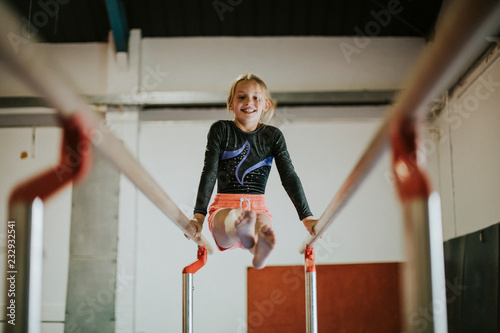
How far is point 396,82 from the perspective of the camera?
661 cm

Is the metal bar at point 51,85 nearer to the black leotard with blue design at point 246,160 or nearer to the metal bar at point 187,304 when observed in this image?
the black leotard with blue design at point 246,160

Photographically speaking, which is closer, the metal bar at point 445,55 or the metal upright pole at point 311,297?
the metal bar at point 445,55

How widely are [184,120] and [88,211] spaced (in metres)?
1.68

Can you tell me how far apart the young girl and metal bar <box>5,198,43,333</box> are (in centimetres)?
126

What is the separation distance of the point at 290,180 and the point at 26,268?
5.57 feet

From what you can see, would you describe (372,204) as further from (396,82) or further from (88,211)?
(88,211)

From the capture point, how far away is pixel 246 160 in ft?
9.00

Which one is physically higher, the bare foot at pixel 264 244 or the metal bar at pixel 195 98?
the metal bar at pixel 195 98

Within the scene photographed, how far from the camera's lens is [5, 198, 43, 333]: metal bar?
1210 mm

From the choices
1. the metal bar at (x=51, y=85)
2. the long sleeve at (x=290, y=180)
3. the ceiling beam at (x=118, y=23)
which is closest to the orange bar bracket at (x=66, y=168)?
the metal bar at (x=51, y=85)

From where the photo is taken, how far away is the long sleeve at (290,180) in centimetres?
264

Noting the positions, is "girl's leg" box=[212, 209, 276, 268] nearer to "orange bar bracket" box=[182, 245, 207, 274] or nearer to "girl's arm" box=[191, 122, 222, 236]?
"girl's arm" box=[191, 122, 222, 236]

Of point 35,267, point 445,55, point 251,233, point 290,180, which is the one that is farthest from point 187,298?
point 445,55

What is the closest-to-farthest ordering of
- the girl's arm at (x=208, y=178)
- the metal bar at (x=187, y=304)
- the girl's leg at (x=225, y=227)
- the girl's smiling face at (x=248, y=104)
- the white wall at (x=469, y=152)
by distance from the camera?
1. the girl's leg at (x=225, y=227)
2. the girl's arm at (x=208, y=178)
3. the girl's smiling face at (x=248, y=104)
4. the metal bar at (x=187, y=304)
5. the white wall at (x=469, y=152)
